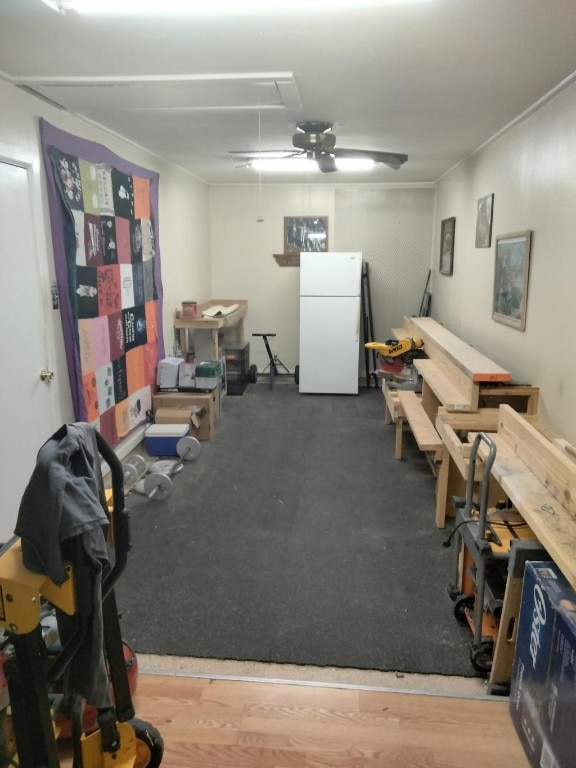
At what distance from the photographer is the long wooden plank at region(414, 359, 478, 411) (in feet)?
10.2

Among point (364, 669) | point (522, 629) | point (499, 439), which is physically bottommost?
point (364, 669)

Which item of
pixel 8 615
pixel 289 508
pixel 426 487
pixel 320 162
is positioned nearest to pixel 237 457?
pixel 289 508

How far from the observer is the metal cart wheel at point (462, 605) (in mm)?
2334

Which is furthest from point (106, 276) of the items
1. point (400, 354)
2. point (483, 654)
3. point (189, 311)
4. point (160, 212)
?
point (483, 654)

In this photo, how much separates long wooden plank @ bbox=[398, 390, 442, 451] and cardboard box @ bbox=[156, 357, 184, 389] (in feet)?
6.26

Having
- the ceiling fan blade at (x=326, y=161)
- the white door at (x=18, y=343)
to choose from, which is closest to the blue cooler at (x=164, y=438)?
the white door at (x=18, y=343)

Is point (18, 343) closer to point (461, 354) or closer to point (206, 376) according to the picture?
point (206, 376)

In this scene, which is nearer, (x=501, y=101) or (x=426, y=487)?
(x=501, y=101)

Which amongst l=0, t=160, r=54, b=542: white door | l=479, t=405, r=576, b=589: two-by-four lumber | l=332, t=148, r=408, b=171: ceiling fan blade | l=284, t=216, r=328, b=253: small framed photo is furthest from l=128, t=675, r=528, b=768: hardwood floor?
l=284, t=216, r=328, b=253: small framed photo

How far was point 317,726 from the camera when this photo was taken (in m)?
1.83

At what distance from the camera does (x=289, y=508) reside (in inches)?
137

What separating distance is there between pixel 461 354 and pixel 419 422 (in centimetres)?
53

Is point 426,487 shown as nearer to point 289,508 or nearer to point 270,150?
point 289,508

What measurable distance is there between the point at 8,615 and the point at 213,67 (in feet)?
7.47
